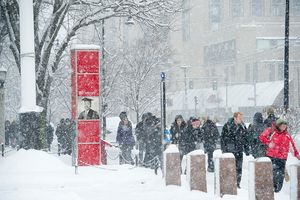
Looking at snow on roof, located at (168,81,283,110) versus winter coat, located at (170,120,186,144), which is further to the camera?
snow on roof, located at (168,81,283,110)

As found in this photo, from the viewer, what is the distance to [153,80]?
1619 inches

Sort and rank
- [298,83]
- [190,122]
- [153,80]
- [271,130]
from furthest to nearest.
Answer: [298,83] < [153,80] < [190,122] < [271,130]

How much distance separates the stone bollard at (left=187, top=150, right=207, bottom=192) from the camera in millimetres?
11555

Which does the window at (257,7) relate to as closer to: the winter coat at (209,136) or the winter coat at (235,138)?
the winter coat at (209,136)

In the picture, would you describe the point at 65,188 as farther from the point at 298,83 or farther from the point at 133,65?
the point at 298,83

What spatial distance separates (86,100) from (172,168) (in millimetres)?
4267

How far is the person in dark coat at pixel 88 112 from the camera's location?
52.4 ft

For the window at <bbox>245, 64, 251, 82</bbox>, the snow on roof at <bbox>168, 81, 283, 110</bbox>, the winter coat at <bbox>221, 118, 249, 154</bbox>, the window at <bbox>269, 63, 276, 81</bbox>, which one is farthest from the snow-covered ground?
the window at <bbox>245, 64, 251, 82</bbox>

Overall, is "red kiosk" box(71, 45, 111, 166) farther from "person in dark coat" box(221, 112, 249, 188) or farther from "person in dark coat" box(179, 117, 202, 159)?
"person in dark coat" box(221, 112, 249, 188)

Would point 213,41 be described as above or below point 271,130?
above

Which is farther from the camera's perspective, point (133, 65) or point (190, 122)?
point (133, 65)

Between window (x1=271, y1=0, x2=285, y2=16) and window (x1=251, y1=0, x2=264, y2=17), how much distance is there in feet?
4.12

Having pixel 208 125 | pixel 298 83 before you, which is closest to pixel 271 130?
pixel 208 125

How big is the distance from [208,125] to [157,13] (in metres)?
4.74
